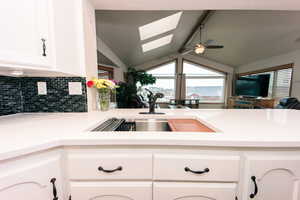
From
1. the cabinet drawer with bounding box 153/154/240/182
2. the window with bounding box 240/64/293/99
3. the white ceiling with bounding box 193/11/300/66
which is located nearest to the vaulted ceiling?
the white ceiling with bounding box 193/11/300/66

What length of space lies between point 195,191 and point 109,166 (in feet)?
1.48

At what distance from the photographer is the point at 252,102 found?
5.13 metres

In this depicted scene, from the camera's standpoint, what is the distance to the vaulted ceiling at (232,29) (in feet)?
8.73

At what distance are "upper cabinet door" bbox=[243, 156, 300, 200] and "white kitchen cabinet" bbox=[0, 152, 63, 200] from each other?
3.07 ft

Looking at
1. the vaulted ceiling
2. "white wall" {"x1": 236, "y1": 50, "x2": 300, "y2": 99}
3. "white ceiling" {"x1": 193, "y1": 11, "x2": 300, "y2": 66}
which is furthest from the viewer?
"white wall" {"x1": 236, "y1": 50, "x2": 300, "y2": 99}

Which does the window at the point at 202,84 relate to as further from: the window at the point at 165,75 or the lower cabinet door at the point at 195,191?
the lower cabinet door at the point at 195,191

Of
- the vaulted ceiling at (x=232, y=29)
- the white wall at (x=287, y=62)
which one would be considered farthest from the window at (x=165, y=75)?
the white wall at (x=287, y=62)

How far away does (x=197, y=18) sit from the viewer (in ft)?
11.8

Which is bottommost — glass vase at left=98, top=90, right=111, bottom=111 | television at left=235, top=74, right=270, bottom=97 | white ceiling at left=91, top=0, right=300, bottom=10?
glass vase at left=98, top=90, right=111, bottom=111

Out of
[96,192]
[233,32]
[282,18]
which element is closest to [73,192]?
[96,192]

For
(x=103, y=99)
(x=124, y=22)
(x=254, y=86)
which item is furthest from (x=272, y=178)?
(x=254, y=86)

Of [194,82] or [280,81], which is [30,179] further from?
[194,82]

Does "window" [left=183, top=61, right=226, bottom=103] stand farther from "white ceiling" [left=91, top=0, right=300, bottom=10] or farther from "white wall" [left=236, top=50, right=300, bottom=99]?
"white ceiling" [left=91, top=0, right=300, bottom=10]

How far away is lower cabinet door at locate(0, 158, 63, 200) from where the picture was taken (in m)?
0.58
